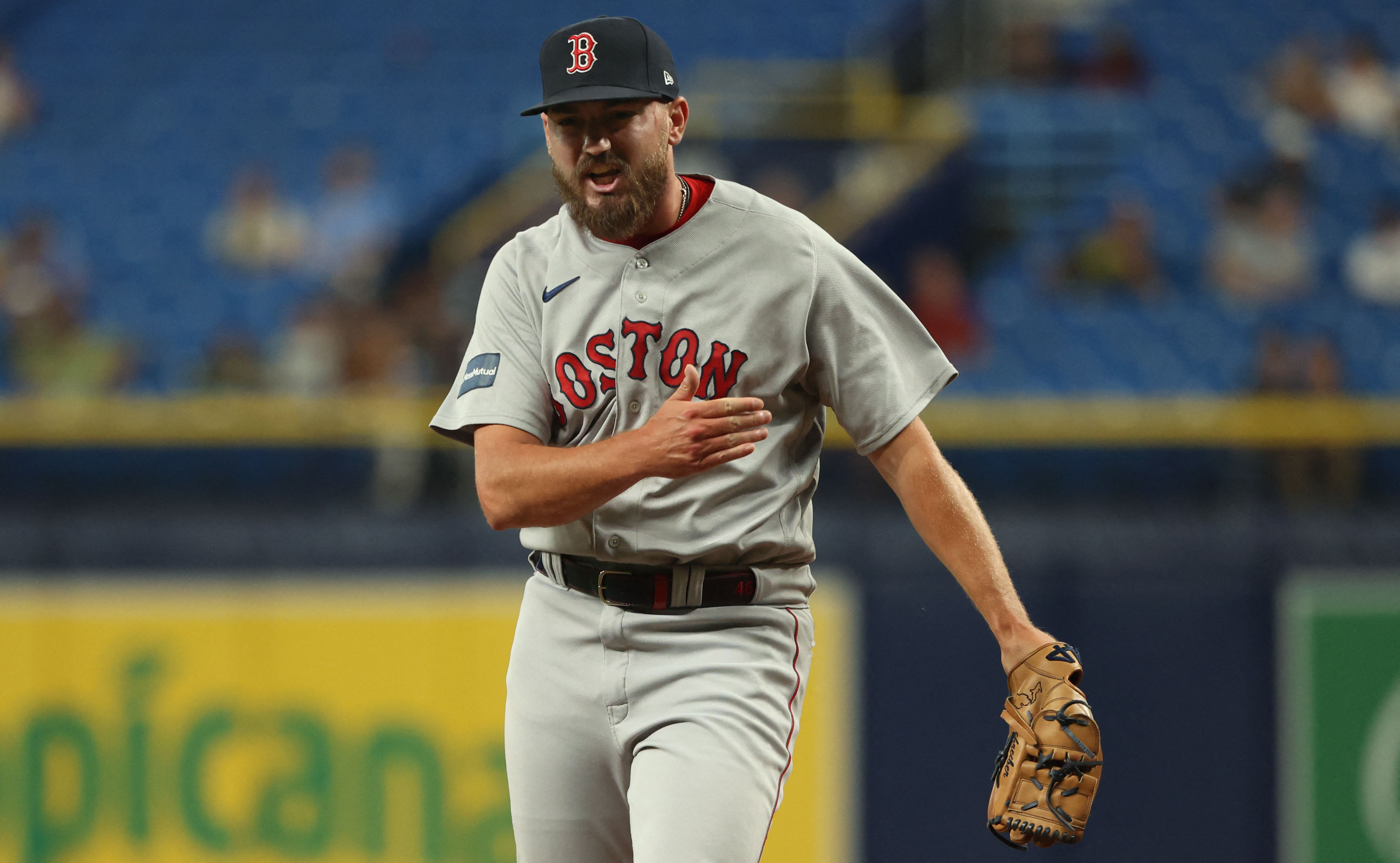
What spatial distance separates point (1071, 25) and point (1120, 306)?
2.53 m

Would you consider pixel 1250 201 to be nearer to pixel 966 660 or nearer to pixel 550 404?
pixel 966 660

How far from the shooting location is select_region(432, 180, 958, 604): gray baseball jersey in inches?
98.2

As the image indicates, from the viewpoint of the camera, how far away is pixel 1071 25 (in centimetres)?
973

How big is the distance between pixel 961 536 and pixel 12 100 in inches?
364

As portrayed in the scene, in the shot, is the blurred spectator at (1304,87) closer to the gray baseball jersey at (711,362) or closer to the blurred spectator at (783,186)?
the blurred spectator at (783,186)

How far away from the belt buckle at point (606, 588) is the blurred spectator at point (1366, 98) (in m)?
7.60

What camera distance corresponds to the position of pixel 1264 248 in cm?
778

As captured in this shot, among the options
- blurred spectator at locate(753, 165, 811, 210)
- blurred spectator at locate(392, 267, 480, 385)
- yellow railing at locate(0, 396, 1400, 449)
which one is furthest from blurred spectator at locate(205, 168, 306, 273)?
yellow railing at locate(0, 396, 1400, 449)

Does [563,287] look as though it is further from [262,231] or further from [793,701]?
[262,231]

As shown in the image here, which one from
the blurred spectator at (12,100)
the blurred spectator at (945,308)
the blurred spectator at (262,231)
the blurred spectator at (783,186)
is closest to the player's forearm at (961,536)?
the blurred spectator at (945,308)

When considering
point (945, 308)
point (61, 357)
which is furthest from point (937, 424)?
point (61, 357)

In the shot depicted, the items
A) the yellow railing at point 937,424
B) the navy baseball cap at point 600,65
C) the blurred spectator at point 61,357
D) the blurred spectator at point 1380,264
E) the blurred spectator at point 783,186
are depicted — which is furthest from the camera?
the blurred spectator at point 783,186

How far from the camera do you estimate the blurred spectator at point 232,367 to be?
6.95 metres

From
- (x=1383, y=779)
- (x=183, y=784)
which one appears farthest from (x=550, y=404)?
(x=1383, y=779)
